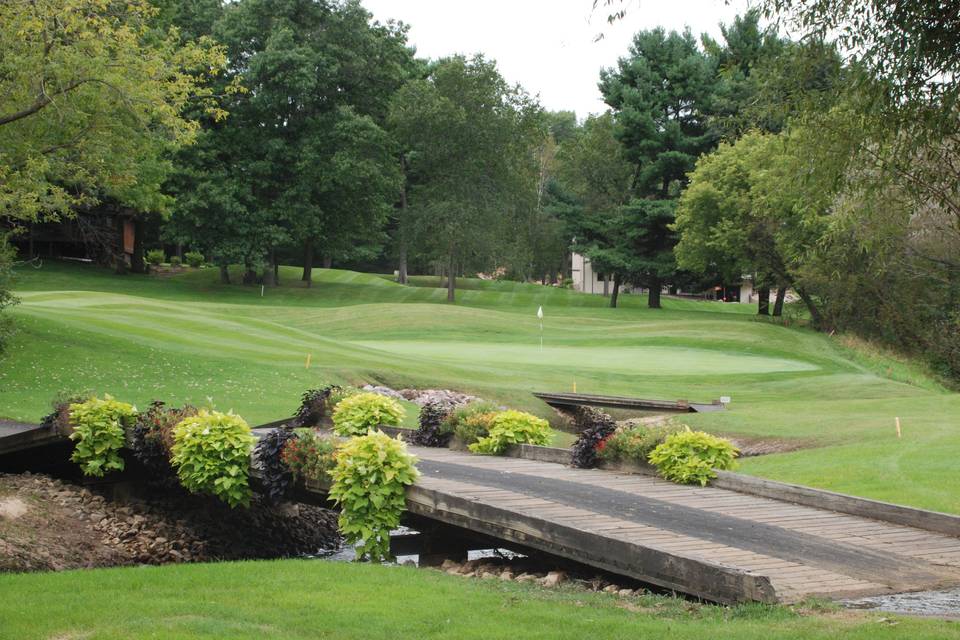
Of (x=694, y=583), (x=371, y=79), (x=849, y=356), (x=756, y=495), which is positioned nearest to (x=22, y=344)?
(x=756, y=495)

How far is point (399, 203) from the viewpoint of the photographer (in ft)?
275

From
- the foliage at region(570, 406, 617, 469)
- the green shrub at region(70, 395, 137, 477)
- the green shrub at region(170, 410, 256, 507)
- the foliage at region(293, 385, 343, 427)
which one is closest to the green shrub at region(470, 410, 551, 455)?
the foliage at region(570, 406, 617, 469)

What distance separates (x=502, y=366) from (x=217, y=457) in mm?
21072

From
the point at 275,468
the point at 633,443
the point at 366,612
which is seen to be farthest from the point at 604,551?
the point at 275,468

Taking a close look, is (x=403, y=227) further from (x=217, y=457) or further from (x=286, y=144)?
(x=217, y=457)

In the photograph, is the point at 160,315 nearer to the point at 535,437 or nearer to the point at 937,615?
the point at 535,437

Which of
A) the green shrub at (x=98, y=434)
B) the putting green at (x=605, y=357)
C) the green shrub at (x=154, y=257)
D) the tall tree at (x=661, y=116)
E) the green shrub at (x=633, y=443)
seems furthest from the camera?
the green shrub at (x=154, y=257)

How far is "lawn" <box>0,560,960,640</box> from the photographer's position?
6906mm

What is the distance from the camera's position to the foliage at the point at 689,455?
1255 cm

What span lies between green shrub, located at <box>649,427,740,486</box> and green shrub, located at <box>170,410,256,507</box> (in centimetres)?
542

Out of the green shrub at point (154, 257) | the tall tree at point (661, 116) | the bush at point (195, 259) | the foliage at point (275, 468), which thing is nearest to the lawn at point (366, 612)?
the foliage at point (275, 468)

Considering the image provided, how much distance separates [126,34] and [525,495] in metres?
15.3

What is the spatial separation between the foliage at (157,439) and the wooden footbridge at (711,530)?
4.01m

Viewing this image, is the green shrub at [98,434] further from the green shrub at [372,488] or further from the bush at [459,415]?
the green shrub at [372,488]
